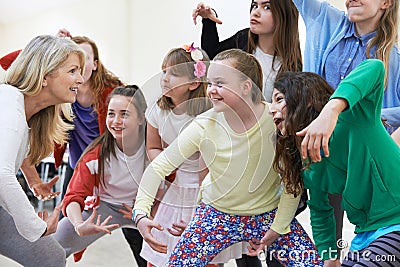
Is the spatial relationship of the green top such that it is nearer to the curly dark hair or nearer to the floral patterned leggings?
the curly dark hair

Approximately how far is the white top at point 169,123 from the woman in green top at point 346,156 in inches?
10.2

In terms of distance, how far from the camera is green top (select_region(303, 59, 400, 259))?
126cm

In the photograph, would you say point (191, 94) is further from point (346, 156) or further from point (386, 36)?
point (386, 36)

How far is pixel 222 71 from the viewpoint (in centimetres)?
152

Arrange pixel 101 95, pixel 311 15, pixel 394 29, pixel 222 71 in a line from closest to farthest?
pixel 222 71 → pixel 394 29 → pixel 311 15 → pixel 101 95

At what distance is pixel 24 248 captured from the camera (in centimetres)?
172

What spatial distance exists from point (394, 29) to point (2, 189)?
→ 3.96 feet

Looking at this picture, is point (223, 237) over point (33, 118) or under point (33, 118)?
under

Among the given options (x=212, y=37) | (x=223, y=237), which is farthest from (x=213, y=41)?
(x=223, y=237)

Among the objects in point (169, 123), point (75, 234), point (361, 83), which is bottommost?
point (75, 234)

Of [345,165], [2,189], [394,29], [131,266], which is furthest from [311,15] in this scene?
[131,266]

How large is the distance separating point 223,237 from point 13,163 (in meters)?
0.62

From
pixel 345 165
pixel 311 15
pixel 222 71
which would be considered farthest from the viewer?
pixel 311 15

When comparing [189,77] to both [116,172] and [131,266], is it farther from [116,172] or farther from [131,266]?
[131,266]
